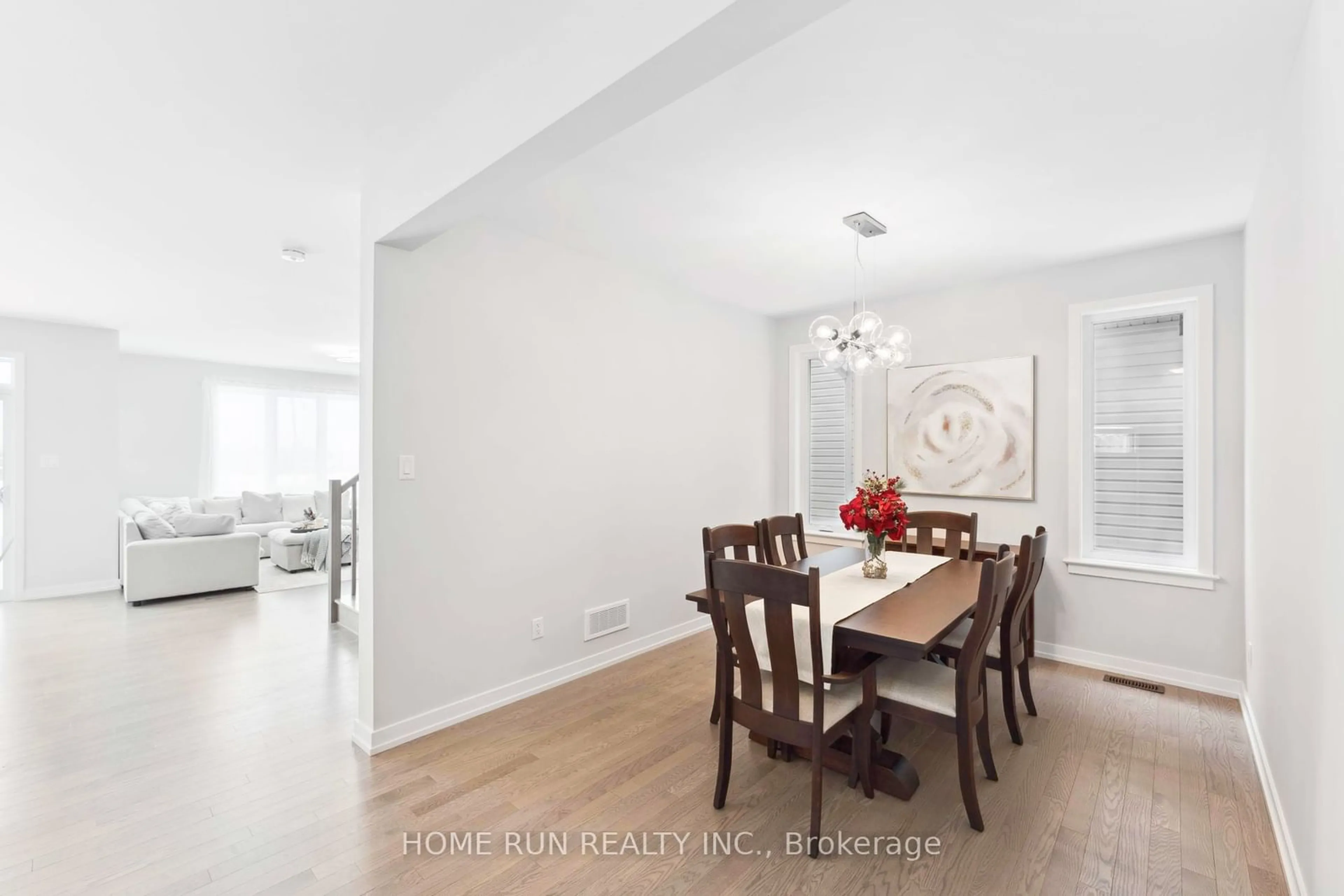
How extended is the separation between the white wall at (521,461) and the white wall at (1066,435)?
167 centimetres

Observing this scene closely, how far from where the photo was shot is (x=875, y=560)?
293 centimetres

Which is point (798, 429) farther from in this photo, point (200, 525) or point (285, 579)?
point (200, 525)

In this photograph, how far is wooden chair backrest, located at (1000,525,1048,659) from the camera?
2572 mm

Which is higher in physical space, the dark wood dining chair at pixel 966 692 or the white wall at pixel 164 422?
the white wall at pixel 164 422

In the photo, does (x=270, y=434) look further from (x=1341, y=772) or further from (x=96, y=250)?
(x=1341, y=772)

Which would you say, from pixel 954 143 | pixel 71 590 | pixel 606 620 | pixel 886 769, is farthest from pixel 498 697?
pixel 71 590

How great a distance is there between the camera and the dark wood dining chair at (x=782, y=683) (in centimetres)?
198

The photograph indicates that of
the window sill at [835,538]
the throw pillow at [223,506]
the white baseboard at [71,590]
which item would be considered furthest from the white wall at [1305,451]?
the throw pillow at [223,506]

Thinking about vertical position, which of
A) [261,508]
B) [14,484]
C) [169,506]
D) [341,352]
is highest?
[341,352]

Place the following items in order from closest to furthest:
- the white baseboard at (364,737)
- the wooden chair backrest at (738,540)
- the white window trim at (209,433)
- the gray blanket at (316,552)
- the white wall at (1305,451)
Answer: the white wall at (1305,451), the white baseboard at (364,737), the wooden chair backrest at (738,540), the gray blanket at (316,552), the white window trim at (209,433)

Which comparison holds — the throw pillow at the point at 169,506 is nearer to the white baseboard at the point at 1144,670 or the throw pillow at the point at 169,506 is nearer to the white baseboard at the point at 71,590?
the white baseboard at the point at 71,590

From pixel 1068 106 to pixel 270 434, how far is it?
979cm

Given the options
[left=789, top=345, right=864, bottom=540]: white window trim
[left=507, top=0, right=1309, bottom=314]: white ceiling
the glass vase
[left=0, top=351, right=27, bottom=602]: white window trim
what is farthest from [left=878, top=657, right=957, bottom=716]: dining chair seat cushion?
[left=0, top=351, right=27, bottom=602]: white window trim

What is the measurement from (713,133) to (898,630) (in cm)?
200
